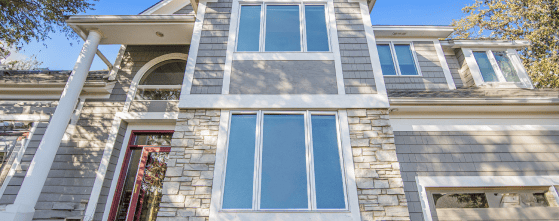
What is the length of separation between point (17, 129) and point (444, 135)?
27.9 ft

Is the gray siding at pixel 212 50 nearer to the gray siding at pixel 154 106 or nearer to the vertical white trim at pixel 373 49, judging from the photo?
the gray siding at pixel 154 106

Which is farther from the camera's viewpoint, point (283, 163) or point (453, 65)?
point (453, 65)

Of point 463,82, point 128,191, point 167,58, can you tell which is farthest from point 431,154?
point 167,58

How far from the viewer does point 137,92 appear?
5988mm

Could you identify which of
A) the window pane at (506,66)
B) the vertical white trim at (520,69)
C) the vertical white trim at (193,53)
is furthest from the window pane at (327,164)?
the vertical white trim at (520,69)

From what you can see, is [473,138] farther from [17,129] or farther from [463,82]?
[17,129]

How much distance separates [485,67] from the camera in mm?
6793

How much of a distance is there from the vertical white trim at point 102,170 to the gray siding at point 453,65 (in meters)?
7.91

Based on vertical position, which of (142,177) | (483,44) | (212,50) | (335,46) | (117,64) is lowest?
(142,177)

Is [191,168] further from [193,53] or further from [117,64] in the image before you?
[117,64]

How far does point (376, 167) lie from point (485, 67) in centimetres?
534

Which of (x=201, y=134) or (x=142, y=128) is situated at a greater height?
(x=142, y=128)

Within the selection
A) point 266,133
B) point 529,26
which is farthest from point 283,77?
point 529,26

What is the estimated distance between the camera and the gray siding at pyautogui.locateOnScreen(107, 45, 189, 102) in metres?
5.89
